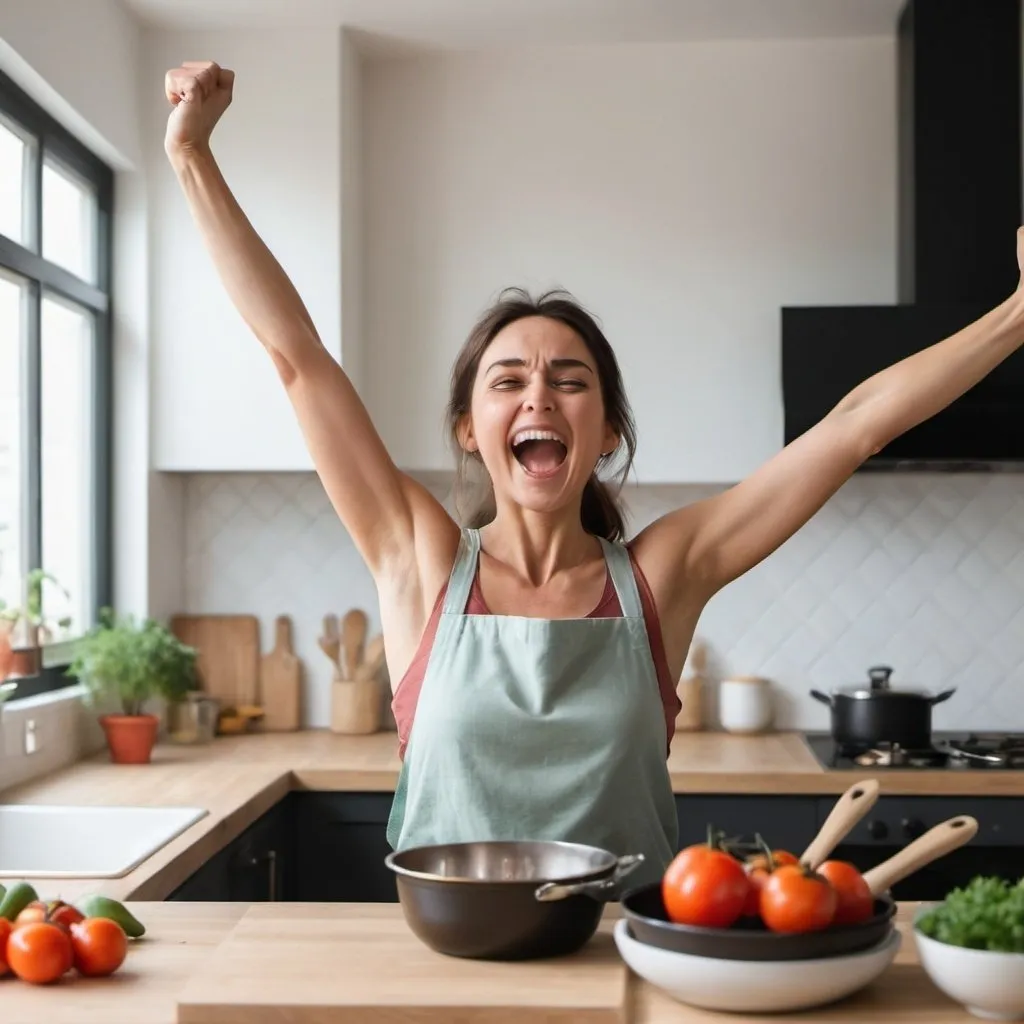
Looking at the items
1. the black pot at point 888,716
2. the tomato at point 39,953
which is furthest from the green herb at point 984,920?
the black pot at point 888,716

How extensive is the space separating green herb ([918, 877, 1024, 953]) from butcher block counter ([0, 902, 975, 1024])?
7cm

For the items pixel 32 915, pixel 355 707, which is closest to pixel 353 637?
pixel 355 707

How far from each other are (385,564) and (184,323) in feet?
7.00

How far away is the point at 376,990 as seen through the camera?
4.18 ft

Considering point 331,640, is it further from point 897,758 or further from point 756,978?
point 756,978

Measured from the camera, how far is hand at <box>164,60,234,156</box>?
167cm

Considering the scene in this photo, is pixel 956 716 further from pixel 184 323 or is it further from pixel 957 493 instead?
pixel 184 323

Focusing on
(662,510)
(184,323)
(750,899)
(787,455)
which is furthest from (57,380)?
(750,899)

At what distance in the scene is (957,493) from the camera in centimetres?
404

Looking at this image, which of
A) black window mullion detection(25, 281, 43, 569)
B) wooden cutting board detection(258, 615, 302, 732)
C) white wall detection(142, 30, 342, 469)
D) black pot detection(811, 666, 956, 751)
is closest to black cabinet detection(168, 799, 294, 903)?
wooden cutting board detection(258, 615, 302, 732)

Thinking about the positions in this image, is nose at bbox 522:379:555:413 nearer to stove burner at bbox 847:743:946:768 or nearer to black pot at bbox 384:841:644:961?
black pot at bbox 384:841:644:961

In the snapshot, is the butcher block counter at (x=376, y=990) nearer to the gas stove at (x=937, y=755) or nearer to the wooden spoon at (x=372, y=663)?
the gas stove at (x=937, y=755)

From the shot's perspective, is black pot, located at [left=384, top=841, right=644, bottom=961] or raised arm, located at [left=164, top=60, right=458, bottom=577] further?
raised arm, located at [left=164, top=60, right=458, bottom=577]

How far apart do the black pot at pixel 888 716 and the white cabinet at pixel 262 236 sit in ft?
4.99
